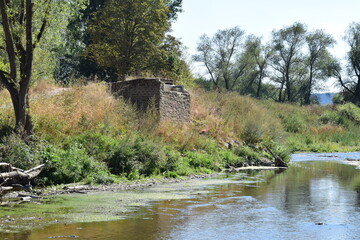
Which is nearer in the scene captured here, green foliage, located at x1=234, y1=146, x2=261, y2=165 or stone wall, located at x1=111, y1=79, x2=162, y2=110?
stone wall, located at x1=111, y1=79, x2=162, y2=110

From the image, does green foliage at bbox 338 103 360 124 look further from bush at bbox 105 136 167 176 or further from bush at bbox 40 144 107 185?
bush at bbox 40 144 107 185

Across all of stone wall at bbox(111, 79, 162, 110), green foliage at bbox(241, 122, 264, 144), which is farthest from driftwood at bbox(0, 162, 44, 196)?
green foliage at bbox(241, 122, 264, 144)

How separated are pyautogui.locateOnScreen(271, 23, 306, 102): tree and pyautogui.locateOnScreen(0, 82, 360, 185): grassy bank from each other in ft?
138

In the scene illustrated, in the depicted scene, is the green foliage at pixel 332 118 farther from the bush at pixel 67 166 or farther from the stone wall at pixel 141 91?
the bush at pixel 67 166

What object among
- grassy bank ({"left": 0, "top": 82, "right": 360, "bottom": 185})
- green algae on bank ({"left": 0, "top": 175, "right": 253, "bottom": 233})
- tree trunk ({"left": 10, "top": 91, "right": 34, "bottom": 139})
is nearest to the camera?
green algae on bank ({"left": 0, "top": 175, "right": 253, "bottom": 233})

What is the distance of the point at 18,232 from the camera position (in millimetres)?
9953

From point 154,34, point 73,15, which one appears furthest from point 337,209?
point 154,34

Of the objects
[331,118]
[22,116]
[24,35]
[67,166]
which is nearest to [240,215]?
[67,166]

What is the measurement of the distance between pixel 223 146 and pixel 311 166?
4697mm

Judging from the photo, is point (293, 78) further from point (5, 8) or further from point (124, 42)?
point (5, 8)

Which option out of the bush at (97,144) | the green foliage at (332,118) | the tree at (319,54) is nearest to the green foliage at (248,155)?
the bush at (97,144)

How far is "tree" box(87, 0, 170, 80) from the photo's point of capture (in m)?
38.0

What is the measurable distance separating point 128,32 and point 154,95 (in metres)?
13.5

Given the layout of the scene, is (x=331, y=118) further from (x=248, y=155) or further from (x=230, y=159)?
(x=230, y=159)
